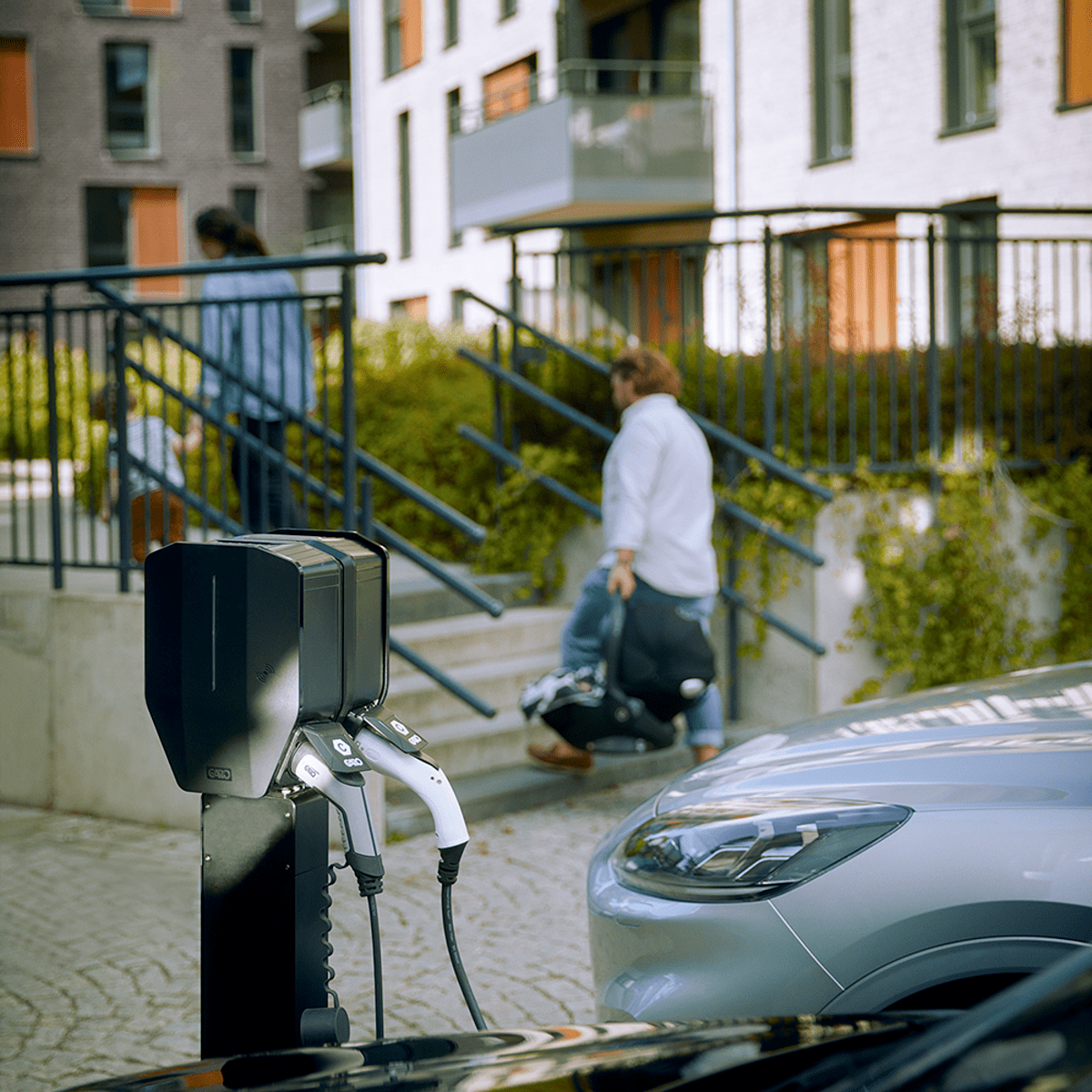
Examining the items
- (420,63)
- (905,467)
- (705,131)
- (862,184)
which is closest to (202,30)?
(420,63)

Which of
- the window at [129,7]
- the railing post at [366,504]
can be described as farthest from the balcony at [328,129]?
the railing post at [366,504]

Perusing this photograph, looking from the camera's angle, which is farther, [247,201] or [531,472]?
[247,201]

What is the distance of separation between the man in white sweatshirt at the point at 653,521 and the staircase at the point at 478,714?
1.90 feet

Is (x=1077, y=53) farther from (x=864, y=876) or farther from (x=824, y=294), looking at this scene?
(x=864, y=876)

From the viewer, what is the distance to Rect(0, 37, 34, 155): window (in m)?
31.0

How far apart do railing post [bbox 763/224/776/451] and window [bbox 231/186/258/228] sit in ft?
92.0

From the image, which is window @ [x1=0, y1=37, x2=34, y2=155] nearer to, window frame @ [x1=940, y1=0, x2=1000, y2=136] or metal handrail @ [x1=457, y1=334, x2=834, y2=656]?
window frame @ [x1=940, y1=0, x2=1000, y2=136]

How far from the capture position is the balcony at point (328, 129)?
2992cm

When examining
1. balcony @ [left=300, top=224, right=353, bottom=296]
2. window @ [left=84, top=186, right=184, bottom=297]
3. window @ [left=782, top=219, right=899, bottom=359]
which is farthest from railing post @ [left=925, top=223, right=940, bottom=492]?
window @ [left=84, top=186, right=184, bottom=297]

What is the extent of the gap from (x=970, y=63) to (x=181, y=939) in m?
12.7

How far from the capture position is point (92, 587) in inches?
Result: 238

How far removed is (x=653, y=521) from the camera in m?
5.63

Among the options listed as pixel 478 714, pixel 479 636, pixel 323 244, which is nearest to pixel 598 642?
pixel 478 714

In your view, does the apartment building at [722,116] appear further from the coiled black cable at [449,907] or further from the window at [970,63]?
the coiled black cable at [449,907]
